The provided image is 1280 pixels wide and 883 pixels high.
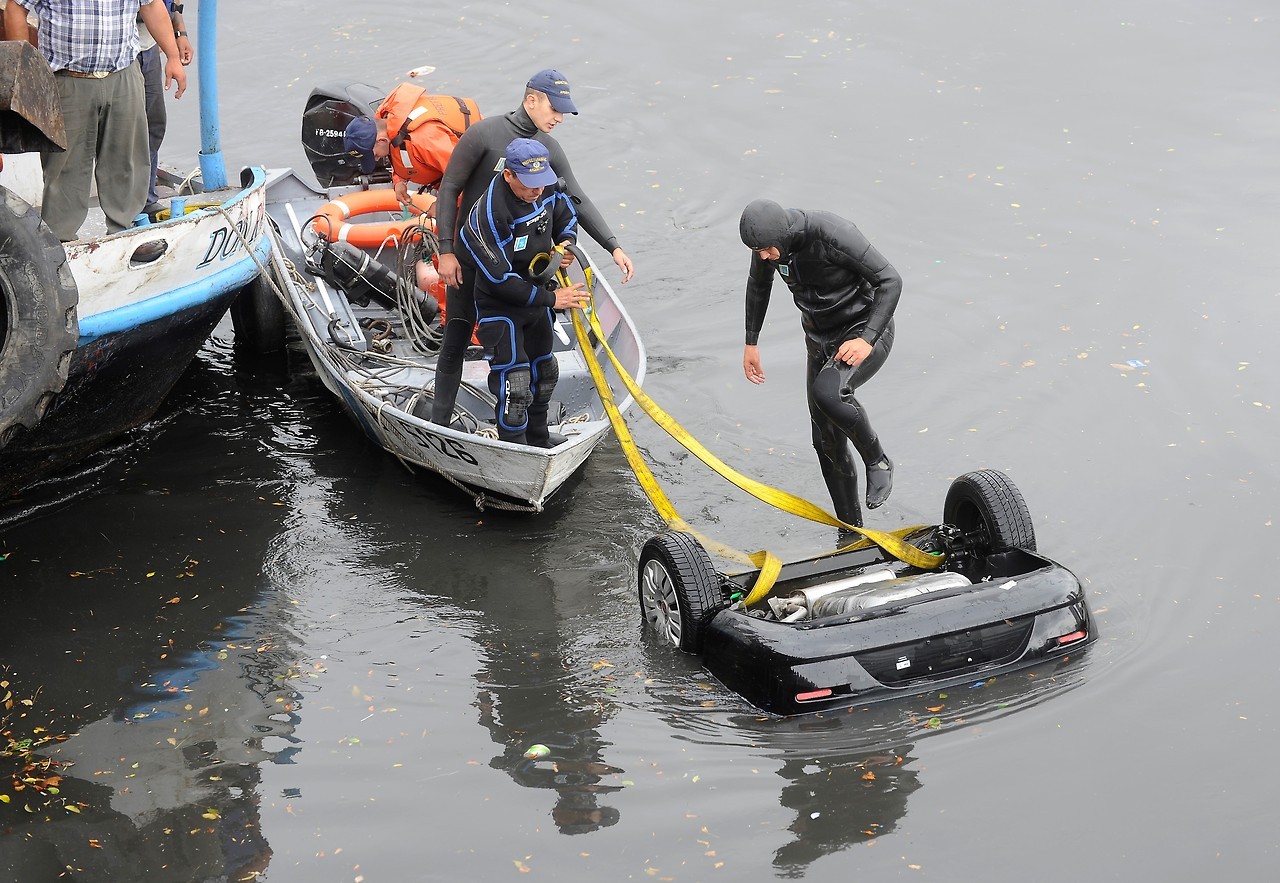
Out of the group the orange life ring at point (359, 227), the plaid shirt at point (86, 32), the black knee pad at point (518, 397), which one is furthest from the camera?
the orange life ring at point (359, 227)

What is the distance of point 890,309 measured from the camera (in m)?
7.11

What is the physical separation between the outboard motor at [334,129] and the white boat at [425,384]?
679 millimetres

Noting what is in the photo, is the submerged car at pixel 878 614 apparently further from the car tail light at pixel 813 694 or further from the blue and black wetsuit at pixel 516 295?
the blue and black wetsuit at pixel 516 295

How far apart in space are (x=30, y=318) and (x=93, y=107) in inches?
68.2

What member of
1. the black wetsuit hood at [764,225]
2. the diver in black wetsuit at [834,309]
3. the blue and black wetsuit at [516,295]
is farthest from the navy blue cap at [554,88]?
the black wetsuit hood at [764,225]

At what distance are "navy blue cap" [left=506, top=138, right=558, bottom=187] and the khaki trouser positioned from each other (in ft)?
7.97

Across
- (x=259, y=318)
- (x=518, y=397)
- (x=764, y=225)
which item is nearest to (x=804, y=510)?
(x=764, y=225)

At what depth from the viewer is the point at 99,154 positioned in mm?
8016

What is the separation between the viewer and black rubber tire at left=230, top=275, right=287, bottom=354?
1038 cm

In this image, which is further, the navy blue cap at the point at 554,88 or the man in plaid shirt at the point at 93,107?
the navy blue cap at the point at 554,88

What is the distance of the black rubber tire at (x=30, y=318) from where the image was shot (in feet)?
21.6

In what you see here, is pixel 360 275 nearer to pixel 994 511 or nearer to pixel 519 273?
pixel 519 273

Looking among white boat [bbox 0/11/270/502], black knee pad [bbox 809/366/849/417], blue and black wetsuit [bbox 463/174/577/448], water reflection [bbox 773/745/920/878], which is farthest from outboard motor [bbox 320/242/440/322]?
water reflection [bbox 773/745/920/878]

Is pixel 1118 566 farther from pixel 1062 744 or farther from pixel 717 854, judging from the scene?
pixel 717 854
